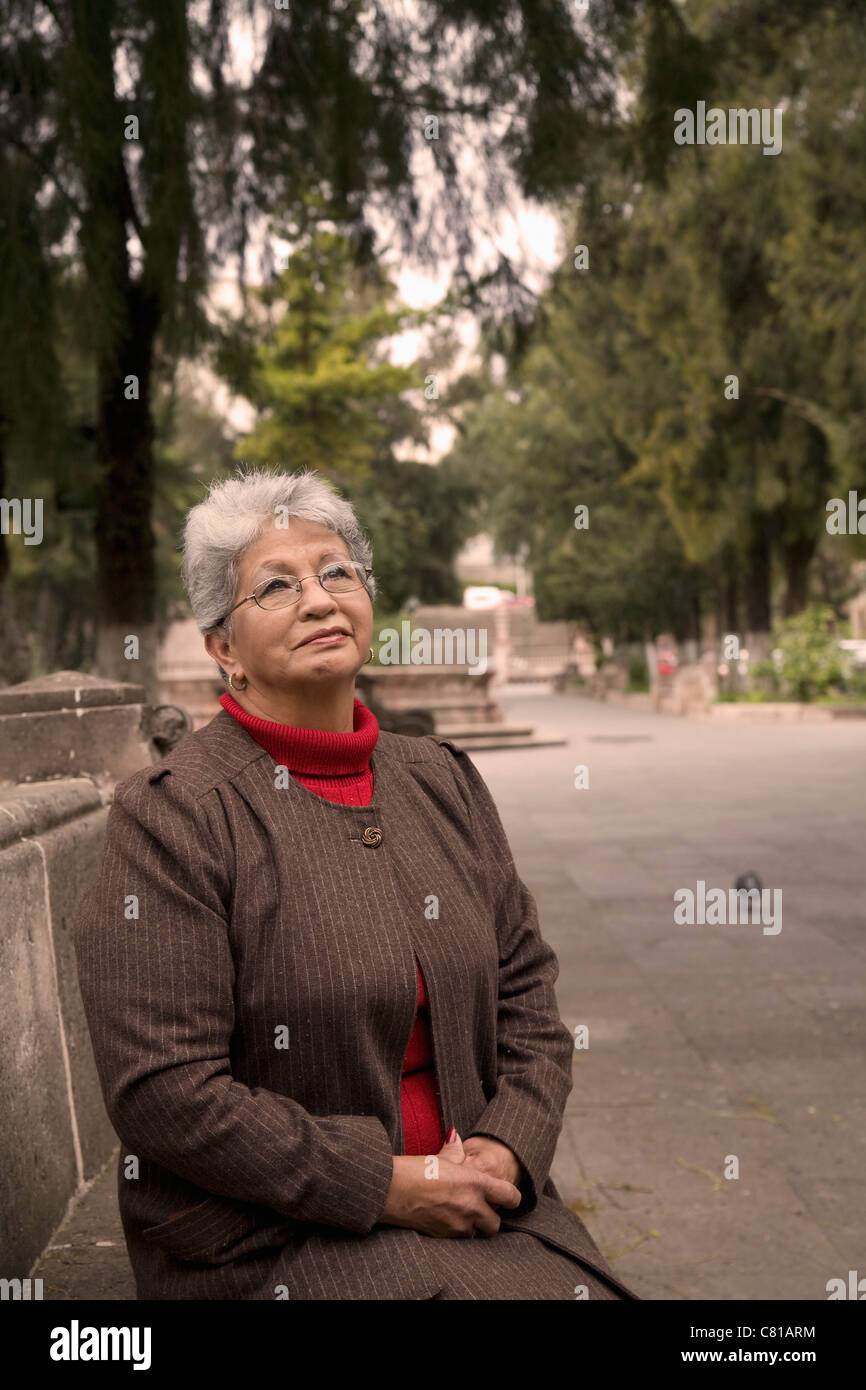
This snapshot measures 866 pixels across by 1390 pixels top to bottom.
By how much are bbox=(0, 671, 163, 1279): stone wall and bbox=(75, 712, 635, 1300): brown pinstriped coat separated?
1.54 ft

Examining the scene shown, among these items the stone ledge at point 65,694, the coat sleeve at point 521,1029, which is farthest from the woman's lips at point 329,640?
the stone ledge at point 65,694

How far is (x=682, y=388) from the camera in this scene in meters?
22.9

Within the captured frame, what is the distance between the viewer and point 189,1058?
Answer: 173cm

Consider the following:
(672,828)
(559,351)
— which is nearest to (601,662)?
(559,351)

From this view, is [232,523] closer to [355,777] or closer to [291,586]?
[291,586]

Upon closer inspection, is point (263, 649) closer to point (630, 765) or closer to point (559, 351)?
point (630, 765)

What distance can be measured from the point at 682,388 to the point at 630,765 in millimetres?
10530

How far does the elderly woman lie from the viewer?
1742 mm

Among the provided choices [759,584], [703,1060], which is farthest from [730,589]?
[703,1060]

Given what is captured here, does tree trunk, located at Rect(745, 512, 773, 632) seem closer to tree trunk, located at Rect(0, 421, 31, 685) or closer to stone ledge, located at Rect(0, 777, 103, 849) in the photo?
tree trunk, located at Rect(0, 421, 31, 685)

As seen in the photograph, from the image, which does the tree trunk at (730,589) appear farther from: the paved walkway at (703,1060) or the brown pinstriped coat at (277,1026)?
the brown pinstriped coat at (277,1026)

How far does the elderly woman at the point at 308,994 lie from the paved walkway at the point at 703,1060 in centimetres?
63

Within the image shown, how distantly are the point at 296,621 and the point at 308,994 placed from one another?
0.57 m

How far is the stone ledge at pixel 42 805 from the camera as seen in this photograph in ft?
8.08
